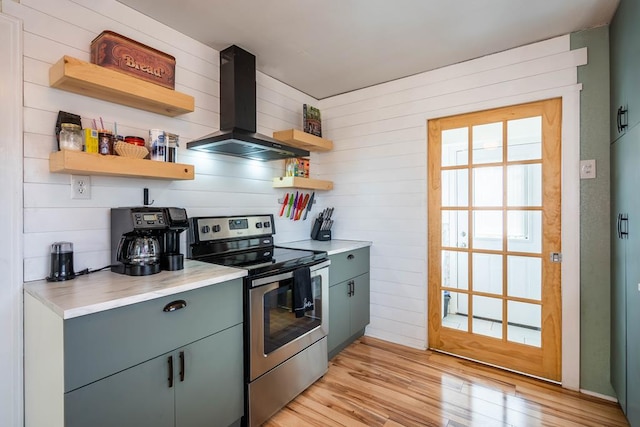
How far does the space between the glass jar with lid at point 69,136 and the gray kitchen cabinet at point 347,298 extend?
1.73 m

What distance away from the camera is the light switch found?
6.82 ft

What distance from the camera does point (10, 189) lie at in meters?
1.45

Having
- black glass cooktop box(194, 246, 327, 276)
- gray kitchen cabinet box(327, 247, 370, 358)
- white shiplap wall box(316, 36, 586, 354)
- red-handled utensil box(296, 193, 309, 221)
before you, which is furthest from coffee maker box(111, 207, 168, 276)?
white shiplap wall box(316, 36, 586, 354)

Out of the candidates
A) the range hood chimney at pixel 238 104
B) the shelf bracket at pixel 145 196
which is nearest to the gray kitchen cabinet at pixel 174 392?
the shelf bracket at pixel 145 196

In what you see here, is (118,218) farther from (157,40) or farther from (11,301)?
(157,40)

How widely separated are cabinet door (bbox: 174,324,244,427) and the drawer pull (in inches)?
8.1

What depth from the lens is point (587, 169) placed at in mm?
2098

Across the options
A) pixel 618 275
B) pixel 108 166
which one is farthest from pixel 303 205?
pixel 618 275

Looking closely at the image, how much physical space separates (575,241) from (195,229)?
101 inches

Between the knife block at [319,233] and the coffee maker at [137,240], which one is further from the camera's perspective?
the knife block at [319,233]

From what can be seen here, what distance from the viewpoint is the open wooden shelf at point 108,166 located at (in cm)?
145

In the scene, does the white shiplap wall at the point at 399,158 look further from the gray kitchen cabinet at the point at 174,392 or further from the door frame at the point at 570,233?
the gray kitchen cabinet at the point at 174,392

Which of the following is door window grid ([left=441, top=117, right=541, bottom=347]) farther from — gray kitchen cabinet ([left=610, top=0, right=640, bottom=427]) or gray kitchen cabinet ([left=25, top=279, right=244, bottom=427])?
gray kitchen cabinet ([left=25, top=279, right=244, bottom=427])

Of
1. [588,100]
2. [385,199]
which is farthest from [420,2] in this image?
[385,199]
